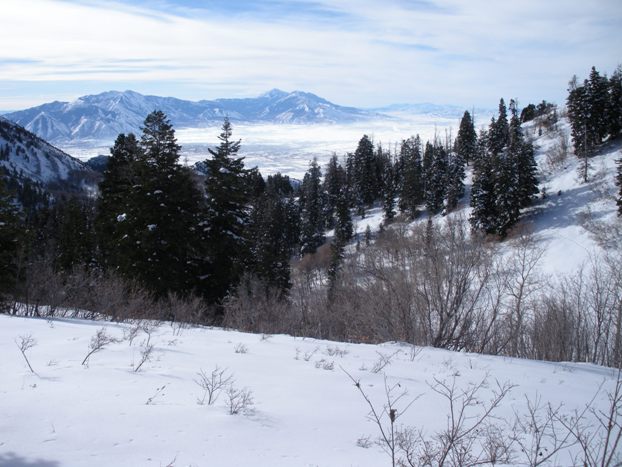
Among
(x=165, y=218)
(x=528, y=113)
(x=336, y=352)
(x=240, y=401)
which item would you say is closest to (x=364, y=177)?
(x=528, y=113)

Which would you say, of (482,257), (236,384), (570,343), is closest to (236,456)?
(236,384)

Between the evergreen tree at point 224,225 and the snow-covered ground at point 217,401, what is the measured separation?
48.1ft

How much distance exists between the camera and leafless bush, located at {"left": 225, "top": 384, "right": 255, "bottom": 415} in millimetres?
5050

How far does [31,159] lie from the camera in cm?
18775

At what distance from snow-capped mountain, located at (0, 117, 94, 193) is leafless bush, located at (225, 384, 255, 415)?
197242mm

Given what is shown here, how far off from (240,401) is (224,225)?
19906mm

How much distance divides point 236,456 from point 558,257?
51.5m

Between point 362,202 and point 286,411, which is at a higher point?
point 362,202

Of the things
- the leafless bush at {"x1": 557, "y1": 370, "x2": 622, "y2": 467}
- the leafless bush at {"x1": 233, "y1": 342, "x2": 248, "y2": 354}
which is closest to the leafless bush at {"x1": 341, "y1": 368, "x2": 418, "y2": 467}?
the leafless bush at {"x1": 557, "y1": 370, "x2": 622, "y2": 467}

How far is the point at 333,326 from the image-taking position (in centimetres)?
1934

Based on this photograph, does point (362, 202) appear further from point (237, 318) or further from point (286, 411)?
point (286, 411)

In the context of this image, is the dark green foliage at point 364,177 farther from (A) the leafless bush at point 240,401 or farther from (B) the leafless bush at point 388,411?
(A) the leafless bush at point 240,401

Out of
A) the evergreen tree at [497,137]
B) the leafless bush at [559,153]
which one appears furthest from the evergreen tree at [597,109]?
the evergreen tree at [497,137]

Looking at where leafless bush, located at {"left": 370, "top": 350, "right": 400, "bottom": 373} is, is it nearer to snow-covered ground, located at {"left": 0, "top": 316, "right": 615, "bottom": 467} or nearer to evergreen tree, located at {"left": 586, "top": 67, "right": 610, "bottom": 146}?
snow-covered ground, located at {"left": 0, "top": 316, "right": 615, "bottom": 467}
